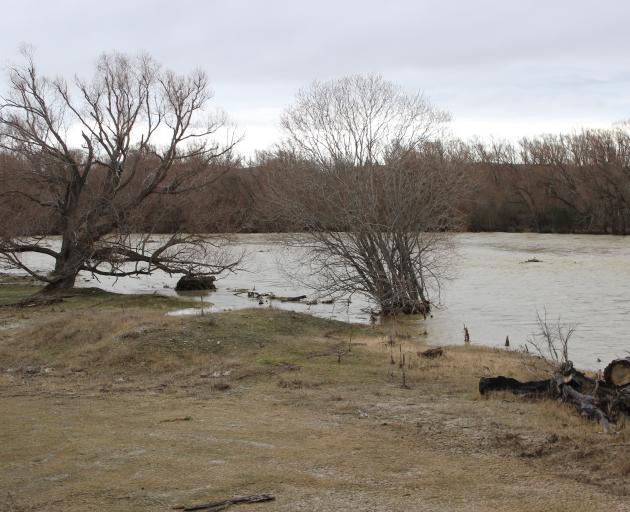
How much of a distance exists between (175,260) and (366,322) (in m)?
10.1

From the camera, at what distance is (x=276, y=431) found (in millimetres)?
8188

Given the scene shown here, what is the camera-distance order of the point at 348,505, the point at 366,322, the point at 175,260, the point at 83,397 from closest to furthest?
the point at 348,505, the point at 83,397, the point at 366,322, the point at 175,260

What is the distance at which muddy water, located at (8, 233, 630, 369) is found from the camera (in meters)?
19.6

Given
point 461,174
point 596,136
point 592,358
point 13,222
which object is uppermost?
point 596,136

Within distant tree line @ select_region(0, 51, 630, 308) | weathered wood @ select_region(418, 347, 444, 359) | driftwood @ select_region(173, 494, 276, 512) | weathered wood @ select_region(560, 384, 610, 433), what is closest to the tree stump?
distant tree line @ select_region(0, 51, 630, 308)

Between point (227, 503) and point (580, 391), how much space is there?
16.4 feet

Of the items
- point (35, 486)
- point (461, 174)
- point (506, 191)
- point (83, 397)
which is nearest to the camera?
point (35, 486)

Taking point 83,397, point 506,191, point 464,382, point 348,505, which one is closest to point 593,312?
point 464,382

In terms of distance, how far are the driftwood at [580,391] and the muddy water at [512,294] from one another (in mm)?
5689

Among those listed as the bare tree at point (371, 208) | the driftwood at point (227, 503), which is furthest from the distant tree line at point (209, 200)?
the driftwood at point (227, 503)

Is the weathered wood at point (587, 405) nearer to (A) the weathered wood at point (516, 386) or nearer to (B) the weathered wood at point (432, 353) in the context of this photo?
(A) the weathered wood at point (516, 386)

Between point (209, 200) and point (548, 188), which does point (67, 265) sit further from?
point (548, 188)

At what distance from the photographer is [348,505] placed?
5824mm

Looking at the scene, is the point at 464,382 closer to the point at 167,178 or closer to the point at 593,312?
the point at 593,312
